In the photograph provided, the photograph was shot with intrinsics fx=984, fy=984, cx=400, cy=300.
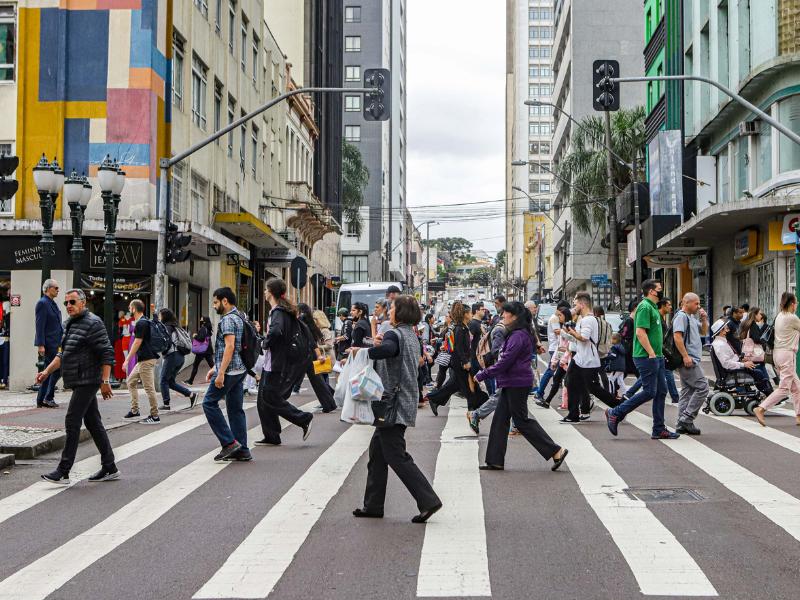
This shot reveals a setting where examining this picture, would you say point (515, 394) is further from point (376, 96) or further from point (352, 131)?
point (352, 131)

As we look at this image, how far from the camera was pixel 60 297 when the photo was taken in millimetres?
24219

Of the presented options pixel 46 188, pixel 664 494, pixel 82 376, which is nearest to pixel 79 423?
pixel 82 376

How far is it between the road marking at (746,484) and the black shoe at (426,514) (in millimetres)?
2510

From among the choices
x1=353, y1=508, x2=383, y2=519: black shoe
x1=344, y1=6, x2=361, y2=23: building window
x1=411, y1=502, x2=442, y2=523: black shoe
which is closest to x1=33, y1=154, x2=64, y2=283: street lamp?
x1=353, y1=508, x2=383, y2=519: black shoe

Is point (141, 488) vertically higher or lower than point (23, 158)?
lower

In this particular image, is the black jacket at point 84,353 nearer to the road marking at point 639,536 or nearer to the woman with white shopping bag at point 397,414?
the woman with white shopping bag at point 397,414

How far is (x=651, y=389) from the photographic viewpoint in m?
11.8

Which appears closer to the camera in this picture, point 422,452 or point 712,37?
point 422,452

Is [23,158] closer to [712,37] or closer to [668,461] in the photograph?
[668,461]

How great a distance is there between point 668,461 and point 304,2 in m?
46.6

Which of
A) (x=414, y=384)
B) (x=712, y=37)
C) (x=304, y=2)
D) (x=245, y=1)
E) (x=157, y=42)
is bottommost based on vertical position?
(x=414, y=384)

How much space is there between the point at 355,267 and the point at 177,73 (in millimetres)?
66038

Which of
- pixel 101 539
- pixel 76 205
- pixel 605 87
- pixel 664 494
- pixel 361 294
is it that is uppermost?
pixel 605 87

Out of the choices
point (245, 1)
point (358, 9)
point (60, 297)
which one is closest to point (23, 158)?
point (60, 297)
